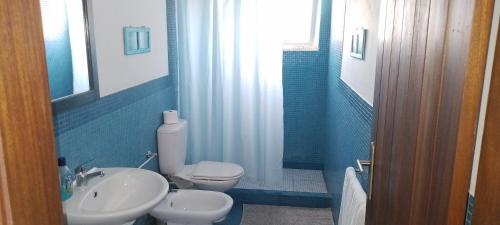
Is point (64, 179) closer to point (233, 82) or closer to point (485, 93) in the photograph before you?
point (485, 93)

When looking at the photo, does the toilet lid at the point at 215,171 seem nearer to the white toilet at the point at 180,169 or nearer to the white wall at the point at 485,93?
the white toilet at the point at 180,169

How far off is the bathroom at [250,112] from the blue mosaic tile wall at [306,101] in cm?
1

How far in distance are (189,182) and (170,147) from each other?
0.99 ft

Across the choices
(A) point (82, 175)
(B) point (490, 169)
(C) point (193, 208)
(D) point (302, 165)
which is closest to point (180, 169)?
(C) point (193, 208)

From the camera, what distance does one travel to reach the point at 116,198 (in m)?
1.69

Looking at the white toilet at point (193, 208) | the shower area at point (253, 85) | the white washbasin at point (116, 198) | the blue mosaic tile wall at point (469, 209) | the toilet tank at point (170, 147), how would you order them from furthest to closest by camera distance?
the shower area at point (253, 85)
the toilet tank at point (170, 147)
the white toilet at point (193, 208)
the white washbasin at point (116, 198)
the blue mosaic tile wall at point (469, 209)

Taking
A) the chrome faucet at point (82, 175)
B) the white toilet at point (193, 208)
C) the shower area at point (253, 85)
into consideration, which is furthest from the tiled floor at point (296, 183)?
the chrome faucet at point (82, 175)

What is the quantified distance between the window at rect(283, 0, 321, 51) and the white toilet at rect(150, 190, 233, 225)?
1642 millimetres

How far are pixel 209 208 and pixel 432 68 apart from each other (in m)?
2.03

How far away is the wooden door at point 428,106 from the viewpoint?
0.55 metres

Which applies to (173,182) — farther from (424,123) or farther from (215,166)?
(424,123)

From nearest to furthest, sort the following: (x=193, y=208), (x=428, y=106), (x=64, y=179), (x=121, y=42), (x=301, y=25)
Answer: (x=428, y=106), (x=64, y=179), (x=121, y=42), (x=193, y=208), (x=301, y=25)

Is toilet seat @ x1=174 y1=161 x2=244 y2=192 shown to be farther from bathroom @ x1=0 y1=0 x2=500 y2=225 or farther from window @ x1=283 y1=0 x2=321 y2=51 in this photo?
window @ x1=283 y1=0 x2=321 y2=51

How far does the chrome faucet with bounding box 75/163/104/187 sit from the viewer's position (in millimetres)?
1595
